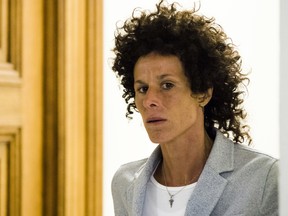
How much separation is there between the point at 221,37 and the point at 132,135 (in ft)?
1.78

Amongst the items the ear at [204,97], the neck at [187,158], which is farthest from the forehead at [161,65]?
the neck at [187,158]

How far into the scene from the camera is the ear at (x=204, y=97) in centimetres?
144

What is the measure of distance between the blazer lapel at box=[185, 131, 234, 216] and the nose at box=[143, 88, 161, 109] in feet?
0.70

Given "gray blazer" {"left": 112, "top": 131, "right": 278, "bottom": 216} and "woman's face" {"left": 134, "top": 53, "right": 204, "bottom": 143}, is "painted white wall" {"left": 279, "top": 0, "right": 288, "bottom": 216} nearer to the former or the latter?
"gray blazer" {"left": 112, "top": 131, "right": 278, "bottom": 216}

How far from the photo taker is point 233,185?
1286 millimetres

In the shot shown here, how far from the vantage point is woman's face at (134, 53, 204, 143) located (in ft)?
4.44

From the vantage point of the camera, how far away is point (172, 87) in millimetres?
1390

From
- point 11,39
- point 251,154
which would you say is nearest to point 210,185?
point 251,154

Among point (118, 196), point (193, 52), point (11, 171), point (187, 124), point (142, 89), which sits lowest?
point (118, 196)

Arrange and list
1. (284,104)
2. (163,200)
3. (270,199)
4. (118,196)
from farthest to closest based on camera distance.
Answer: (118,196), (163,200), (270,199), (284,104)

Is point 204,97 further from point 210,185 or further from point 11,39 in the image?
point 11,39

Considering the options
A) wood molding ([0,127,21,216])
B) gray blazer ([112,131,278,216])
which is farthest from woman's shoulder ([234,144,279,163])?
wood molding ([0,127,21,216])

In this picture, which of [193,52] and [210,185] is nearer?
[210,185]

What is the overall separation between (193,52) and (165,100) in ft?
0.56
